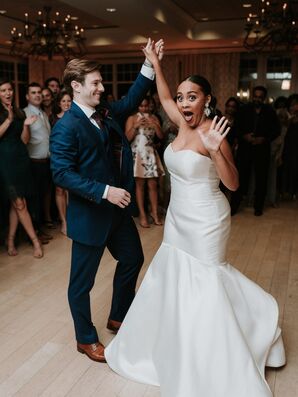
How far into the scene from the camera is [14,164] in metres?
4.12

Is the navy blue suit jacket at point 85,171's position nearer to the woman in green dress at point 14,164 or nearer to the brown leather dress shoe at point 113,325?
the brown leather dress shoe at point 113,325

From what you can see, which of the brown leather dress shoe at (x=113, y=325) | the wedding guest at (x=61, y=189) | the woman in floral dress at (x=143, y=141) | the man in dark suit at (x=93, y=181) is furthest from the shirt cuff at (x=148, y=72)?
the woman in floral dress at (x=143, y=141)

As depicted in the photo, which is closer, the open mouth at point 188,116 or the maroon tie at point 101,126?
the open mouth at point 188,116

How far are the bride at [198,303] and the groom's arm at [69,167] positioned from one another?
389 millimetres

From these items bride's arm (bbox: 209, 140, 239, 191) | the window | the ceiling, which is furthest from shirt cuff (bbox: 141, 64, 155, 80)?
the window

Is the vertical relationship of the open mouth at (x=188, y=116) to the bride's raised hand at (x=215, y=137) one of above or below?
above

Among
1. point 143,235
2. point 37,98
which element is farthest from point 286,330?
point 37,98

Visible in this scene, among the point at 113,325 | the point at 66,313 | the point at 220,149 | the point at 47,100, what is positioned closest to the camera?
the point at 220,149

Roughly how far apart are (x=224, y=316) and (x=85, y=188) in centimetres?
86

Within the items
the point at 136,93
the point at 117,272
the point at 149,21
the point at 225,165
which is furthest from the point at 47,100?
the point at 149,21

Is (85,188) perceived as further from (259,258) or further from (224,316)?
(259,258)

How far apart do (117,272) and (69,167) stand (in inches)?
29.1

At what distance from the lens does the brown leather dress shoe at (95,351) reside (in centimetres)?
245

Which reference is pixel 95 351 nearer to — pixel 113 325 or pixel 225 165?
pixel 113 325
